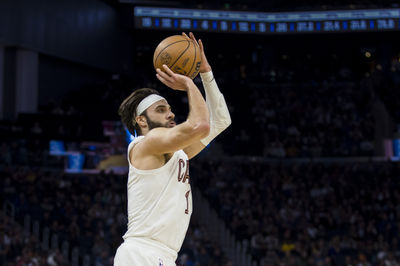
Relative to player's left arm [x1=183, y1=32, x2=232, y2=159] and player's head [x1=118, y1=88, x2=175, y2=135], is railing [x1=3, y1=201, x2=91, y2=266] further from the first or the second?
player's head [x1=118, y1=88, x2=175, y2=135]

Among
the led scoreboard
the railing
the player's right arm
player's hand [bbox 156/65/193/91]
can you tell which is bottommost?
the railing

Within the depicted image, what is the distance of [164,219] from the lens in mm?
3045

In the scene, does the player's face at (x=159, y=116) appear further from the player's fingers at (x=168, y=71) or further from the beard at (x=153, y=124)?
the player's fingers at (x=168, y=71)

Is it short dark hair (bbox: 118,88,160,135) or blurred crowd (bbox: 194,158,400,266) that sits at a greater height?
short dark hair (bbox: 118,88,160,135)

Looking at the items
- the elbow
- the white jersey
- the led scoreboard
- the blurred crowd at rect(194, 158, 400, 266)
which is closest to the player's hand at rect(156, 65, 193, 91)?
the elbow

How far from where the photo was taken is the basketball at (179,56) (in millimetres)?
3221

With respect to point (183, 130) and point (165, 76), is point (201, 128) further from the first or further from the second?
point (165, 76)

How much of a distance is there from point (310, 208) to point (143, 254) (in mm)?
13363

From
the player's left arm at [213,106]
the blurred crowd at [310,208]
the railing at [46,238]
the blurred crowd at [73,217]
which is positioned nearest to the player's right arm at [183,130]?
the player's left arm at [213,106]

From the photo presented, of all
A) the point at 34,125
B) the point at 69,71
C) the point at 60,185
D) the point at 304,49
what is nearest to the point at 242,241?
the point at 60,185

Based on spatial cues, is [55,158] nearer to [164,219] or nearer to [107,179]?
[107,179]

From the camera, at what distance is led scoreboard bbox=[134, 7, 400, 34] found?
2102cm

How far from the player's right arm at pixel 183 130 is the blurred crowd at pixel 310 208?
10344mm

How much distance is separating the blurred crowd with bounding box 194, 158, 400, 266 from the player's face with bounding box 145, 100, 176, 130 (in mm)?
10179
